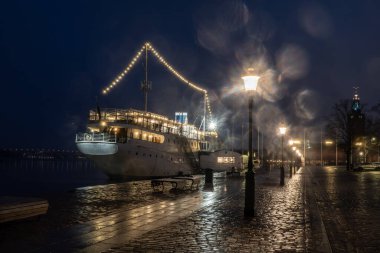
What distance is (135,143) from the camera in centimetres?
4581

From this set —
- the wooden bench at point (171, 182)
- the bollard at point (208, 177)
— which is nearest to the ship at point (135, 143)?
the bollard at point (208, 177)

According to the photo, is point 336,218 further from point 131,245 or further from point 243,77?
point 131,245

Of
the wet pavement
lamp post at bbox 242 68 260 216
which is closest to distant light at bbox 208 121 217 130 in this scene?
the wet pavement

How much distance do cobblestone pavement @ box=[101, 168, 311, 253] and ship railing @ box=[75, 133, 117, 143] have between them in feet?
104

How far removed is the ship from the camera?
1775 inches

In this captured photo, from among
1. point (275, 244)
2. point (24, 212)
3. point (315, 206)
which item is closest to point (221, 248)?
point (275, 244)

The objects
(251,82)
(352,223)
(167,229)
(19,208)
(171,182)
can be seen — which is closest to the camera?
(167,229)

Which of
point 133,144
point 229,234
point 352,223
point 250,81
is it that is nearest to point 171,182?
point 250,81

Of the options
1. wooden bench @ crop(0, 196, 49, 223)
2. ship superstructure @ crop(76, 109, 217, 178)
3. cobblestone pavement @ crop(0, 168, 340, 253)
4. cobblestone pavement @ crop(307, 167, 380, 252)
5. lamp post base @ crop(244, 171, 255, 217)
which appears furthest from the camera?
ship superstructure @ crop(76, 109, 217, 178)

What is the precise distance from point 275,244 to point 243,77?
6130 millimetres

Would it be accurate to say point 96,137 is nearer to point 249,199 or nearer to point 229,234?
point 249,199

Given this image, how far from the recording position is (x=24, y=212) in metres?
10.8

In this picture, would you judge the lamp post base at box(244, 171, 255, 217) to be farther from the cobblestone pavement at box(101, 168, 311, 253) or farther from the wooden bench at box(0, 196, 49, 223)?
the wooden bench at box(0, 196, 49, 223)

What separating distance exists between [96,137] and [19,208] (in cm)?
3537
